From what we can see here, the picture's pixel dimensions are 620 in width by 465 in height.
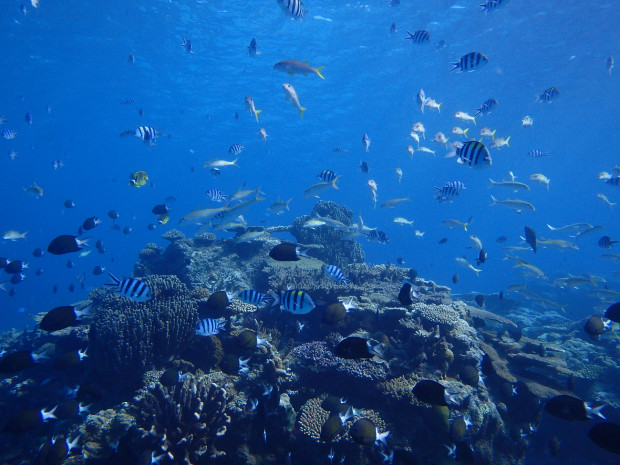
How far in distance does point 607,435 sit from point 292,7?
8.25 meters

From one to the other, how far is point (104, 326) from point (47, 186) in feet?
353

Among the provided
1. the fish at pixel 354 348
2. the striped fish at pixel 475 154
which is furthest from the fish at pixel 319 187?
the fish at pixel 354 348

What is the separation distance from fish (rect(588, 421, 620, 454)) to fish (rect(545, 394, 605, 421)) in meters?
0.75

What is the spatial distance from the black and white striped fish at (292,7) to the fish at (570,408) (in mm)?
8006

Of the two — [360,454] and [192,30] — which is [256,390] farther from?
[192,30]

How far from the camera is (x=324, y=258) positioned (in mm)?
13281

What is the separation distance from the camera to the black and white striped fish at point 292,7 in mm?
6438

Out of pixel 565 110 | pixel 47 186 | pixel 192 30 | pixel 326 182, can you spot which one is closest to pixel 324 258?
pixel 326 182

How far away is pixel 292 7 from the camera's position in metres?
6.50

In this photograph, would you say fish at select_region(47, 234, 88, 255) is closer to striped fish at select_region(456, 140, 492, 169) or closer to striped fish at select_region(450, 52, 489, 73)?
striped fish at select_region(456, 140, 492, 169)

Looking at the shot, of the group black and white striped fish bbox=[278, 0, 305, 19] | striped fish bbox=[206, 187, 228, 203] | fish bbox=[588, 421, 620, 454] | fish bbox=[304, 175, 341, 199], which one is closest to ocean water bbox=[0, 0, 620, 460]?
fish bbox=[304, 175, 341, 199]

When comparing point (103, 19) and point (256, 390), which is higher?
point (103, 19)

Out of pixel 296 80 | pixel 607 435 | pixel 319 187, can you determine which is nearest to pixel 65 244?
pixel 319 187

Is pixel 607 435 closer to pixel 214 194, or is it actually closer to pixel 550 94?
pixel 214 194
